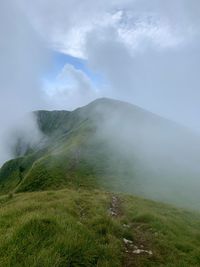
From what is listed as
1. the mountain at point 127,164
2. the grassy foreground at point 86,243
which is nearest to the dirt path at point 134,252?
the grassy foreground at point 86,243

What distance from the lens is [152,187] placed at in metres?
74.6

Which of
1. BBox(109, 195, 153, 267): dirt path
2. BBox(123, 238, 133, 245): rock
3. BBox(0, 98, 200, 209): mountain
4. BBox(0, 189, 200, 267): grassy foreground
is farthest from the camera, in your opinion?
BBox(0, 98, 200, 209): mountain

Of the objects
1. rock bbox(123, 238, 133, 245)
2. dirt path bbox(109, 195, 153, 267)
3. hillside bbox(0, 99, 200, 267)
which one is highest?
hillside bbox(0, 99, 200, 267)

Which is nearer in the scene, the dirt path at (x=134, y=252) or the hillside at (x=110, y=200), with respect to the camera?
the hillside at (x=110, y=200)

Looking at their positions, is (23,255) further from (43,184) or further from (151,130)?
(151,130)

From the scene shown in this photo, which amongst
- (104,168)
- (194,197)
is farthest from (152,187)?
(104,168)

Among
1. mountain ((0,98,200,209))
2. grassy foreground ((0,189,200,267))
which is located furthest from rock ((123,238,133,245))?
mountain ((0,98,200,209))

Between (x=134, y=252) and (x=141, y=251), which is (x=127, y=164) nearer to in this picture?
(x=141, y=251)

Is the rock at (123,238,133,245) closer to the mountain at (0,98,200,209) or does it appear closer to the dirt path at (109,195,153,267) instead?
the dirt path at (109,195,153,267)

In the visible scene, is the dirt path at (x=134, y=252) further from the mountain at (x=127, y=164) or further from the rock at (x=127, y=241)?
the mountain at (x=127, y=164)

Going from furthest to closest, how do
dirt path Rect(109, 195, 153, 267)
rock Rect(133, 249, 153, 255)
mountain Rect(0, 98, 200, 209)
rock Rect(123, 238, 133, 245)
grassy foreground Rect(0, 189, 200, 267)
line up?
mountain Rect(0, 98, 200, 209) → rock Rect(123, 238, 133, 245) → rock Rect(133, 249, 153, 255) → dirt path Rect(109, 195, 153, 267) → grassy foreground Rect(0, 189, 200, 267)

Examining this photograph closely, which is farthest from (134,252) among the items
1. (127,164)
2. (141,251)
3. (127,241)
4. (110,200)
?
(127,164)

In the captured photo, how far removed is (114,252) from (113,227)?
3025 mm

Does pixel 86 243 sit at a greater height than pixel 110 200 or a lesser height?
lesser
